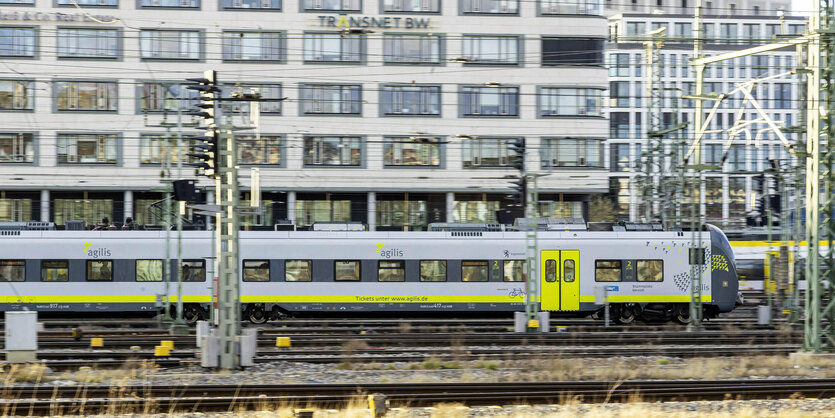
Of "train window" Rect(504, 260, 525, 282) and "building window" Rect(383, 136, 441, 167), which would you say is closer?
"train window" Rect(504, 260, 525, 282)

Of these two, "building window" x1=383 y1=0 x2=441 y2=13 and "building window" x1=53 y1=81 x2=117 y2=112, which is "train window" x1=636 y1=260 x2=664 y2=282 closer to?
"building window" x1=383 y1=0 x2=441 y2=13

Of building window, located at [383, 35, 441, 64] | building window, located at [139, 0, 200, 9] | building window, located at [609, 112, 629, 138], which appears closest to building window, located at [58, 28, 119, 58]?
building window, located at [139, 0, 200, 9]

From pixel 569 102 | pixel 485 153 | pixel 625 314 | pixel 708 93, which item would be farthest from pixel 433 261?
pixel 708 93

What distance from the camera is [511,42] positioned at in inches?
1964

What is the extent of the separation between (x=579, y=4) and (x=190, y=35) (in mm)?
19875

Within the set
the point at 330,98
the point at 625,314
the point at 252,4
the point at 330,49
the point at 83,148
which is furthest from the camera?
the point at 330,49

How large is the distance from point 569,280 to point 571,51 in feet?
67.8

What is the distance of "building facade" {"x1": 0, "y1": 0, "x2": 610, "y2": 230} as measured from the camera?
4794cm

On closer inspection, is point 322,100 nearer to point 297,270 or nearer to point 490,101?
point 490,101

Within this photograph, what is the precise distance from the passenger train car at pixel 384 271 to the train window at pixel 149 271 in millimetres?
33

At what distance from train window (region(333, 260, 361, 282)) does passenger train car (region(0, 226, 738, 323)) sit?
0.11 feet

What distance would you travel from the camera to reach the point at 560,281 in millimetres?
32438

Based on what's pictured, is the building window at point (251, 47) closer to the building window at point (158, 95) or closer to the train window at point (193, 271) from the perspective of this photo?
the building window at point (158, 95)

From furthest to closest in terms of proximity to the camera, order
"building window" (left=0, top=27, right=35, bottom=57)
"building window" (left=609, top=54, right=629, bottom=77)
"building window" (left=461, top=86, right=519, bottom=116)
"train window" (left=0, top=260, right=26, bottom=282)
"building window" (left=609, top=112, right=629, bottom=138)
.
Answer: "building window" (left=609, top=112, right=629, bottom=138), "building window" (left=609, top=54, right=629, bottom=77), "building window" (left=461, top=86, right=519, bottom=116), "building window" (left=0, top=27, right=35, bottom=57), "train window" (left=0, top=260, right=26, bottom=282)
